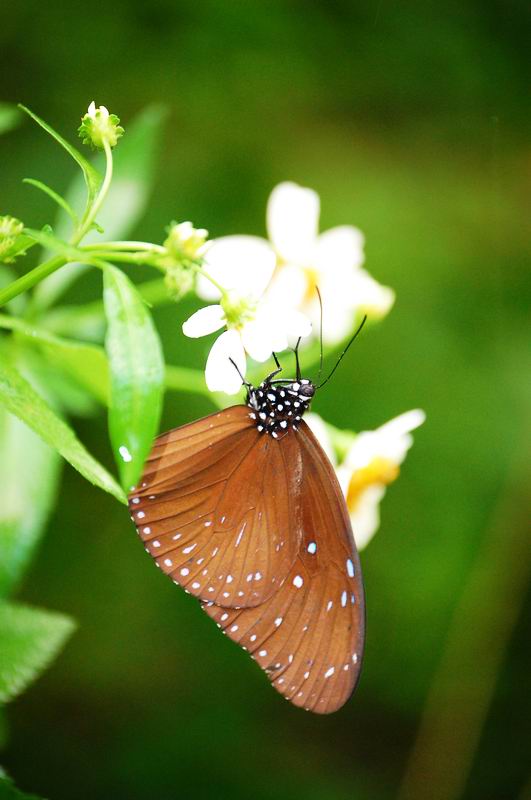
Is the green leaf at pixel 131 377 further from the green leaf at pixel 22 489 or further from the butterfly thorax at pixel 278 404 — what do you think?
the green leaf at pixel 22 489

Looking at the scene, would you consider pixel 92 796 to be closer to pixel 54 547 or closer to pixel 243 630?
pixel 54 547

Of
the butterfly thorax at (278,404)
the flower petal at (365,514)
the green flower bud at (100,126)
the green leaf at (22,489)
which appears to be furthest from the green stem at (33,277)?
the flower petal at (365,514)

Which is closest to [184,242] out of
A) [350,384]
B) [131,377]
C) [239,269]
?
[131,377]

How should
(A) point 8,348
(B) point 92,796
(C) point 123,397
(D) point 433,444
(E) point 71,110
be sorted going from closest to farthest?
1. (C) point 123,397
2. (A) point 8,348
3. (E) point 71,110
4. (B) point 92,796
5. (D) point 433,444

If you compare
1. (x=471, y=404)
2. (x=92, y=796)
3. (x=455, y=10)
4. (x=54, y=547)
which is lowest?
(x=92, y=796)

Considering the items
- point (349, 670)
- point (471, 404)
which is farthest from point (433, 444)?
point (349, 670)

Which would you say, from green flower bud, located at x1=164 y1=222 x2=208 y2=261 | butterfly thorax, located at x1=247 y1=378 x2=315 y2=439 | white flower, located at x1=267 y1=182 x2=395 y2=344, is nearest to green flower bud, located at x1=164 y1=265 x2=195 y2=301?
green flower bud, located at x1=164 y1=222 x2=208 y2=261

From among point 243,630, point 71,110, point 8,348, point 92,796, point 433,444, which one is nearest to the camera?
point 243,630
